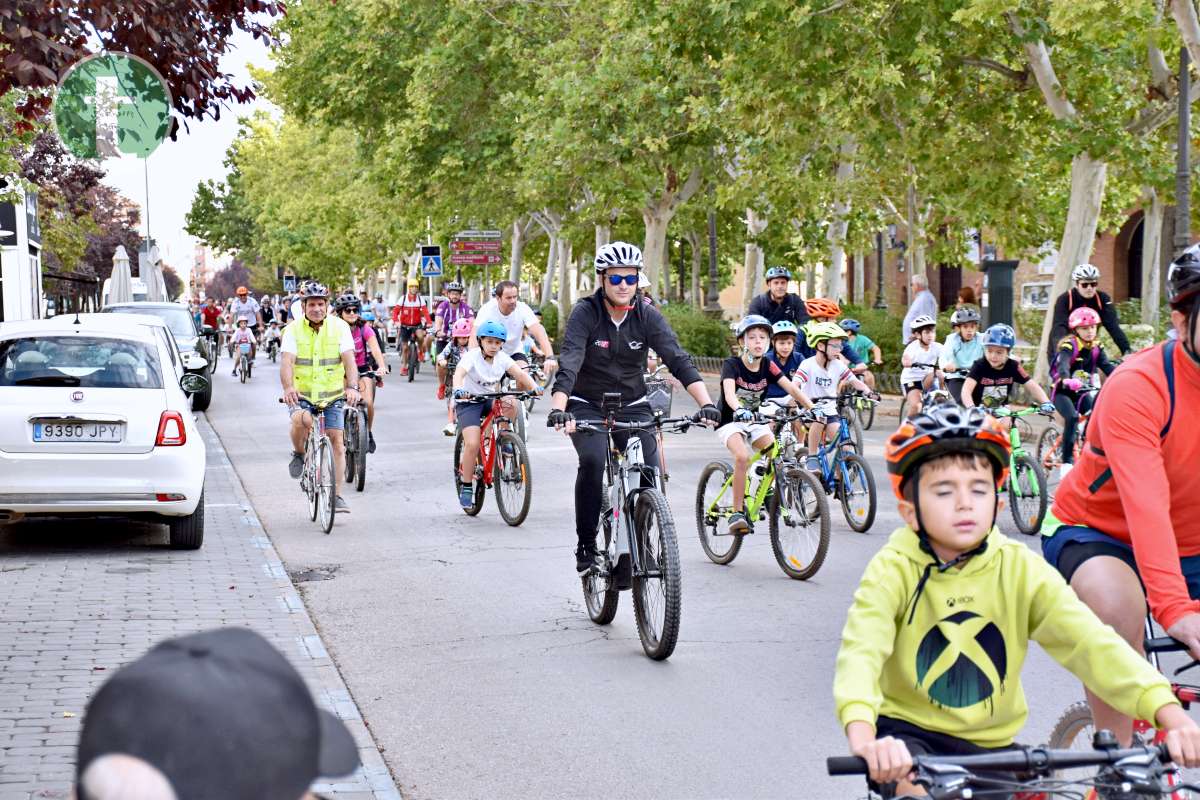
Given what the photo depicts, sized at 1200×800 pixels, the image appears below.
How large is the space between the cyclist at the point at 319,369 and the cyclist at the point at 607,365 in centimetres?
432

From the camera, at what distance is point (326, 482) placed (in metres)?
12.2

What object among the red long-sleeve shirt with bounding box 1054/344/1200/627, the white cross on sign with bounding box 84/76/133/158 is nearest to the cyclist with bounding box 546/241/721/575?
the white cross on sign with bounding box 84/76/133/158

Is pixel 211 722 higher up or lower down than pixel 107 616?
Answer: higher up

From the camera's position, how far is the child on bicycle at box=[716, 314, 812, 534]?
10219mm

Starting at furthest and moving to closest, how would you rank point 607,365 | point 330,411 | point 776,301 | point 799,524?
1. point 776,301
2. point 330,411
3. point 799,524
4. point 607,365

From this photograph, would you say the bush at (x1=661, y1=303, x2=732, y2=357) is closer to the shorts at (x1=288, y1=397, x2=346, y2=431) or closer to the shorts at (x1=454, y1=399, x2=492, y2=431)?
the shorts at (x1=454, y1=399, x2=492, y2=431)

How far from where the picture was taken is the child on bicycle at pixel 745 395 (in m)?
10.2

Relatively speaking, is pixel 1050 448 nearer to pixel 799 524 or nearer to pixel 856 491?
pixel 856 491

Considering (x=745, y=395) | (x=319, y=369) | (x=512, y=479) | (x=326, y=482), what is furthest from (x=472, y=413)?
(x=745, y=395)

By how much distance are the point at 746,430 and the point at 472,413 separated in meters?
3.17

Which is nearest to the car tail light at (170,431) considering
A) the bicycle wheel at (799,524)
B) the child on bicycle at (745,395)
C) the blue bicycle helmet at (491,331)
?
the blue bicycle helmet at (491,331)

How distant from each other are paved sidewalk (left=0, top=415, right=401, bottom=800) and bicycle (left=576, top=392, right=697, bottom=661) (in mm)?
1458

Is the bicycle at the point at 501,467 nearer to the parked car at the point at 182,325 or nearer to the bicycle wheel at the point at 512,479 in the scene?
the bicycle wheel at the point at 512,479

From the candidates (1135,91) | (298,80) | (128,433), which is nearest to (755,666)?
(128,433)
